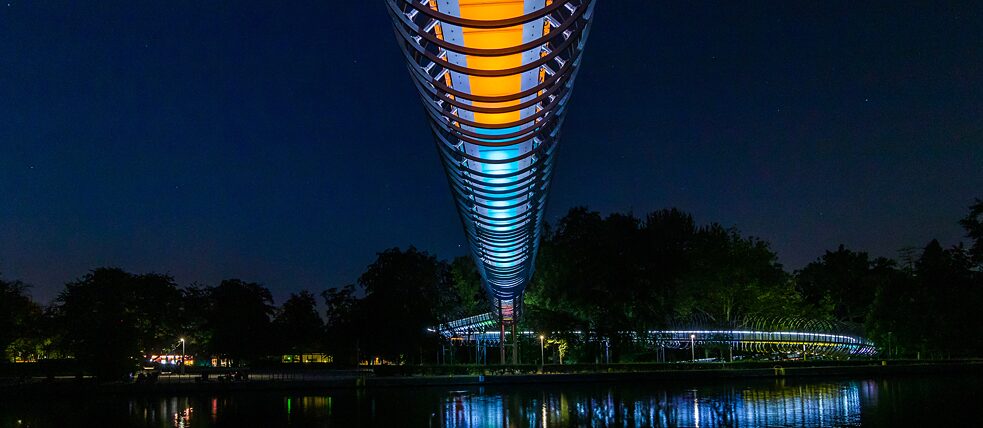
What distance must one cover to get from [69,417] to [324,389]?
13227 mm

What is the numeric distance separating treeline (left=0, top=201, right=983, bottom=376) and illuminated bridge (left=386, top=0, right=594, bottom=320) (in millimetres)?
35878

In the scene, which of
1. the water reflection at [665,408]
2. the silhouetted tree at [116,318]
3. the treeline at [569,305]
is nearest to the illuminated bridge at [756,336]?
the treeline at [569,305]

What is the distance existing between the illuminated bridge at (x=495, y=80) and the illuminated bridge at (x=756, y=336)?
41400 millimetres

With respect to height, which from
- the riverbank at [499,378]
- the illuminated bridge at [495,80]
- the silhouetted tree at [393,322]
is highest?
the illuminated bridge at [495,80]

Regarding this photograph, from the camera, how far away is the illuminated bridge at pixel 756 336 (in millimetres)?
53875

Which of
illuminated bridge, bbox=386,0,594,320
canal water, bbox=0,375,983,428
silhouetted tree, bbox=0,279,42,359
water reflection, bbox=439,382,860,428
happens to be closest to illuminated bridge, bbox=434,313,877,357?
canal water, bbox=0,375,983,428

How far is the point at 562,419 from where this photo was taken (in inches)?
941

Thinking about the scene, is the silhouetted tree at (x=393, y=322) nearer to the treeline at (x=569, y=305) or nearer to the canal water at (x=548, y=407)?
the treeline at (x=569, y=305)

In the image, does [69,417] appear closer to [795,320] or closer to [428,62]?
[428,62]

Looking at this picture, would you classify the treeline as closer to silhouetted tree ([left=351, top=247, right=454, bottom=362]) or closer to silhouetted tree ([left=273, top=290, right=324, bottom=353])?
silhouetted tree ([left=351, top=247, right=454, bottom=362])

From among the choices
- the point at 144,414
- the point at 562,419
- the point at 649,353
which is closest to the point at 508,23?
the point at 562,419

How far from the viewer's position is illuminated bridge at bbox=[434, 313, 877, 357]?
53875 mm

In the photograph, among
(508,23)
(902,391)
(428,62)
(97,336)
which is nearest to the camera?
(508,23)

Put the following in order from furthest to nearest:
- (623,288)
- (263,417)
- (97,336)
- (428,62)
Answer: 1. (623,288)
2. (97,336)
3. (263,417)
4. (428,62)
